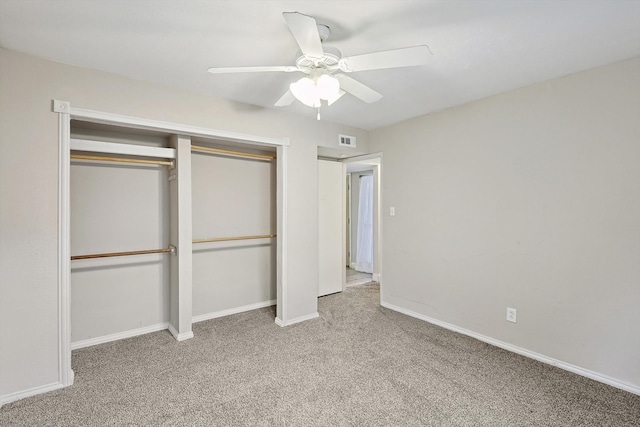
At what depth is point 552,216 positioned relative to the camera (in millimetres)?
2506

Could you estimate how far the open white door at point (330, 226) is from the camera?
14.6 ft

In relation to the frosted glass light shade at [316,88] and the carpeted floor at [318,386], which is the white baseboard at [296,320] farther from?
the frosted glass light shade at [316,88]

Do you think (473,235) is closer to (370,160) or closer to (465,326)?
(465,326)

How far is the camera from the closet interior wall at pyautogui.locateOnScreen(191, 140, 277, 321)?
3.44m

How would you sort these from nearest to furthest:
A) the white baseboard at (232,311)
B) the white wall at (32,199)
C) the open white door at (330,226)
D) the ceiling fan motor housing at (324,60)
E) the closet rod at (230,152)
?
the ceiling fan motor housing at (324,60) < the white wall at (32,199) < the closet rod at (230,152) < the white baseboard at (232,311) < the open white door at (330,226)

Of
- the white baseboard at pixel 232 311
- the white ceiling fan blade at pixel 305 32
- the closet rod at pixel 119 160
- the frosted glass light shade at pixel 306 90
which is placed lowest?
the white baseboard at pixel 232 311

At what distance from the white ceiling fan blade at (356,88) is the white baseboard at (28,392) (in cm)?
282

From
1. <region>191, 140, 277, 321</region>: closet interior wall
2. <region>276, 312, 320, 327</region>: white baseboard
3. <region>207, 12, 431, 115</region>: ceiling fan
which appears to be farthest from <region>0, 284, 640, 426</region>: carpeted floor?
<region>207, 12, 431, 115</region>: ceiling fan

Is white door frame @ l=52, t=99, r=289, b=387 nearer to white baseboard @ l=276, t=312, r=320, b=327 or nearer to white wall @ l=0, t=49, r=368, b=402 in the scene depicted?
white wall @ l=0, t=49, r=368, b=402

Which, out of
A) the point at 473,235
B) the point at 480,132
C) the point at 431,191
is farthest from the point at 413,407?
the point at 480,132

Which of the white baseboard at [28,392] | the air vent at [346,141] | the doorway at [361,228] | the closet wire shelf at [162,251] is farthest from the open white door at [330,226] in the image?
the white baseboard at [28,392]

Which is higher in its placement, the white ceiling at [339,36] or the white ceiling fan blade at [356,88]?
the white ceiling at [339,36]

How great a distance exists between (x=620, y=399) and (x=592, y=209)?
1278 millimetres

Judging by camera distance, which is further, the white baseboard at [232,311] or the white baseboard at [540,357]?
the white baseboard at [232,311]
